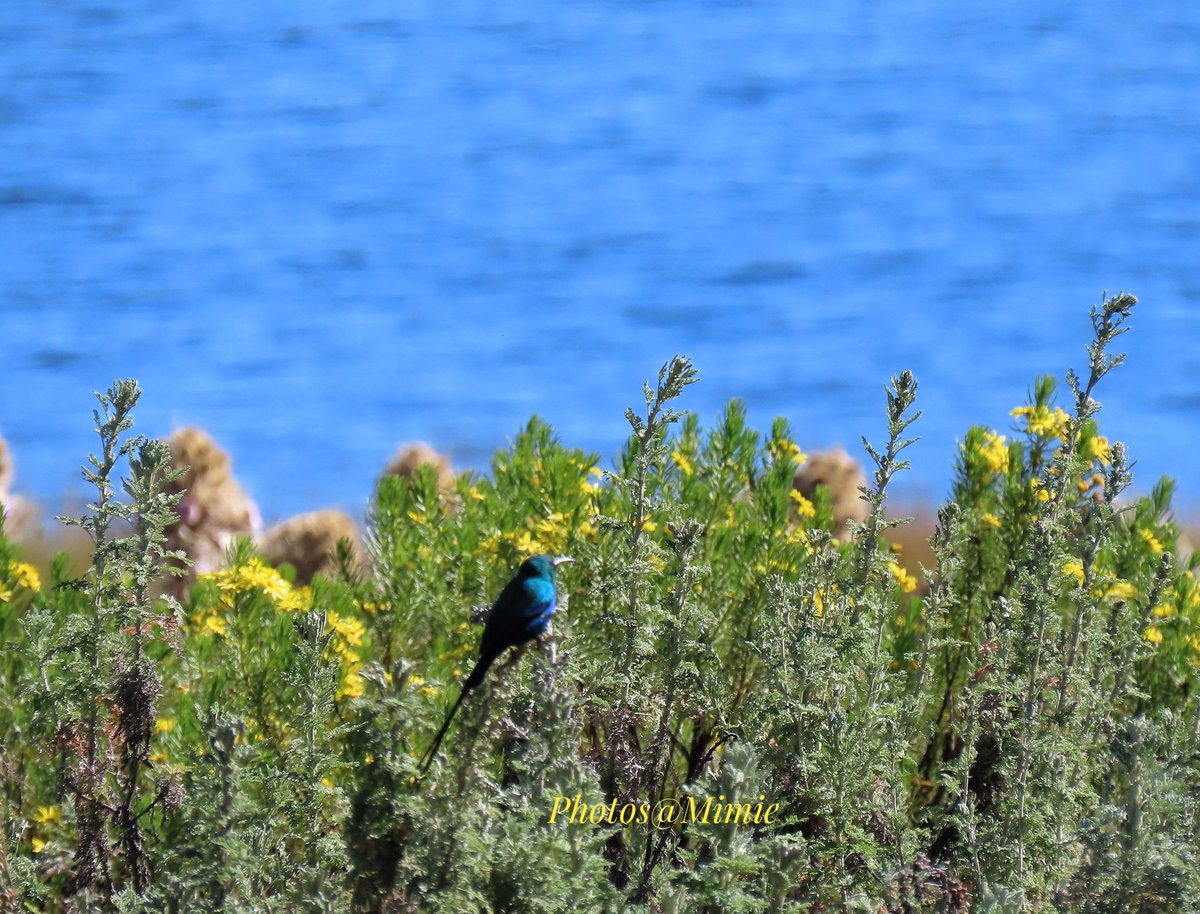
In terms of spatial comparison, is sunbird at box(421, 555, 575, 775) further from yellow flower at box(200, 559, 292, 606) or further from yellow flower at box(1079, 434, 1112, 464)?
yellow flower at box(1079, 434, 1112, 464)

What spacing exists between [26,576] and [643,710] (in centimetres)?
192

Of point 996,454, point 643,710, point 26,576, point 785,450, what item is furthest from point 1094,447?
point 26,576

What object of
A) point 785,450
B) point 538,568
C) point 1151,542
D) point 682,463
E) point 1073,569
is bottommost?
point 538,568

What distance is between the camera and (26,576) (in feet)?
14.7

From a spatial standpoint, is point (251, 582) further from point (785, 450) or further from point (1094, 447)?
point (1094, 447)

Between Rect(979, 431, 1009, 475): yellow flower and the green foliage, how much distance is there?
0.02 metres

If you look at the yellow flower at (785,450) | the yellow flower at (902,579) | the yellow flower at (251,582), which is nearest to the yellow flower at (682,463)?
the yellow flower at (785,450)

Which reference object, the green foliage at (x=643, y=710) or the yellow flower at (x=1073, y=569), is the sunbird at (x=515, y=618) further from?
the yellow flower at (x=1073, y=569)

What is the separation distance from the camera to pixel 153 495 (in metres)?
3.55

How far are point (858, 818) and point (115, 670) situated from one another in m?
1.82

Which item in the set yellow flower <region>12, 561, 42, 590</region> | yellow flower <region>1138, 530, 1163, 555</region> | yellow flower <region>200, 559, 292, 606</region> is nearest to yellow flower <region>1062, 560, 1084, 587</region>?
yellow flower <region>1138, 530, 1163, 555</region>

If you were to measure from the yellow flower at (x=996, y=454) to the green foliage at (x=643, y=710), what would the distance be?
18 mm

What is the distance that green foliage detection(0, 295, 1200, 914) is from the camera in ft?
9.96

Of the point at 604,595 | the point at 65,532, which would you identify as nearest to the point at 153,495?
the point at 604,595
